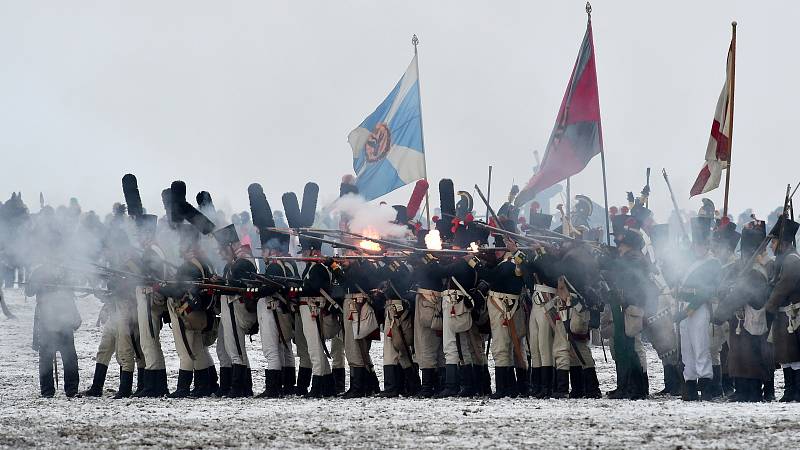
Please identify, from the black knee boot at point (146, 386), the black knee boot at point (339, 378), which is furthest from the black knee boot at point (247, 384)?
the black knee boot at point (146, 386)

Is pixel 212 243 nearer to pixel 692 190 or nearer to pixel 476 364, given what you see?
pixel 476 364

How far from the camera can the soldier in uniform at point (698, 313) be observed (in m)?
15.8

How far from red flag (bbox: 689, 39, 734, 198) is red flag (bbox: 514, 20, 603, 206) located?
1.40m

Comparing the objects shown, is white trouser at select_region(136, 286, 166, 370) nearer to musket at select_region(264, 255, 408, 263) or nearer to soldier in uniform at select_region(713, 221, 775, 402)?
musket at select_region(264, 255, 408, 263)

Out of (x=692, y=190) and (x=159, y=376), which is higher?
(x=692, y=190)

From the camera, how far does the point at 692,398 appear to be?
15.7 metres

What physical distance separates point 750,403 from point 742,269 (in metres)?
1.51

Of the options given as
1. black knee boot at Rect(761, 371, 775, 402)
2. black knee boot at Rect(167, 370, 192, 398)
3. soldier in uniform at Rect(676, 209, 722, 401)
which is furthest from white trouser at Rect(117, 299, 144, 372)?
black knee boot at Rect(761, 371, 775, 402)

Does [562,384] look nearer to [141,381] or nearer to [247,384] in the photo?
[247,384]

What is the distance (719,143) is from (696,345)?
2.72m

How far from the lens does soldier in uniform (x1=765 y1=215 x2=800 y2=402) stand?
48.7 ft

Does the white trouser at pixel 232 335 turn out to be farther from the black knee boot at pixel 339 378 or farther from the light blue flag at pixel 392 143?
the light blue flag at pixel 392 143

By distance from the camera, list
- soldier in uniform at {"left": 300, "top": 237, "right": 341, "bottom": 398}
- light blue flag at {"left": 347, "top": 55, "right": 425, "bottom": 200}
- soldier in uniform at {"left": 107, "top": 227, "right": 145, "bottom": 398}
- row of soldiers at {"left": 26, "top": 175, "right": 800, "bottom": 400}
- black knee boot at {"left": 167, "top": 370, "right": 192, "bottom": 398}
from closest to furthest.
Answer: row of soldiers at {"left": 26, "top": 175, "right": 800, "bottom": 400}, soldier in uniform at {"left": 300, "top": 237, "right": 341, "bottom": 398}, black knee boot at {"left": 167, "top": 370, "right": 192, "bottom": 398}, soldier in uniform at {"left": 107, "top": 227, "right": 145, "bottom": 398}, light blue flag at {"left": 347, "top": 55, "right": 425, "bottom": 200}

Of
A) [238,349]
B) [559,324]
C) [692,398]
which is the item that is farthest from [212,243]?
[692,398]
